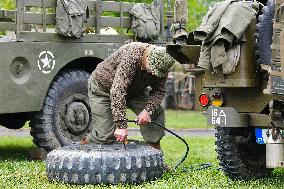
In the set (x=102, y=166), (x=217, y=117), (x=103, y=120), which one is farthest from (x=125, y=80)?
(x=217, y=117)

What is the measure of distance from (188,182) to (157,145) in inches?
53.4

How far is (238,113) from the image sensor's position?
804cm

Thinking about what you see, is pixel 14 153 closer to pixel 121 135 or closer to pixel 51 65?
pixel 51 65

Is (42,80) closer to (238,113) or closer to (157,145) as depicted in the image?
(157,145)

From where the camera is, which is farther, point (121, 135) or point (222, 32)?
point (121, 135)

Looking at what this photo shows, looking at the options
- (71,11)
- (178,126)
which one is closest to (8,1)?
(178,126)

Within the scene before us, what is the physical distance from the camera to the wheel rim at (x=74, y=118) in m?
11.1

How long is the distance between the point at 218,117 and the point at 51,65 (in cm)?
350

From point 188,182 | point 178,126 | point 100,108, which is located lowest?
point 178,126

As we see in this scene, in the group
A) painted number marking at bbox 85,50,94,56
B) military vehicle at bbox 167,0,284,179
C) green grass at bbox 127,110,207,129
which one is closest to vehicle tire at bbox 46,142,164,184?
military vehicle at bbox 167,0,284,179

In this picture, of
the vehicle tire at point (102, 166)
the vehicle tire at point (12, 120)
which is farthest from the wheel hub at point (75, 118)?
the vehicle tire at point (102, 166)

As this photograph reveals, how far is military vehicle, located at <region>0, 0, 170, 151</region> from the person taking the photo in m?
10.4

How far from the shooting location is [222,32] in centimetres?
743

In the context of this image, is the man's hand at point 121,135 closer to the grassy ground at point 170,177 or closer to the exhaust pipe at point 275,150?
the grassy ground at point 170,177
